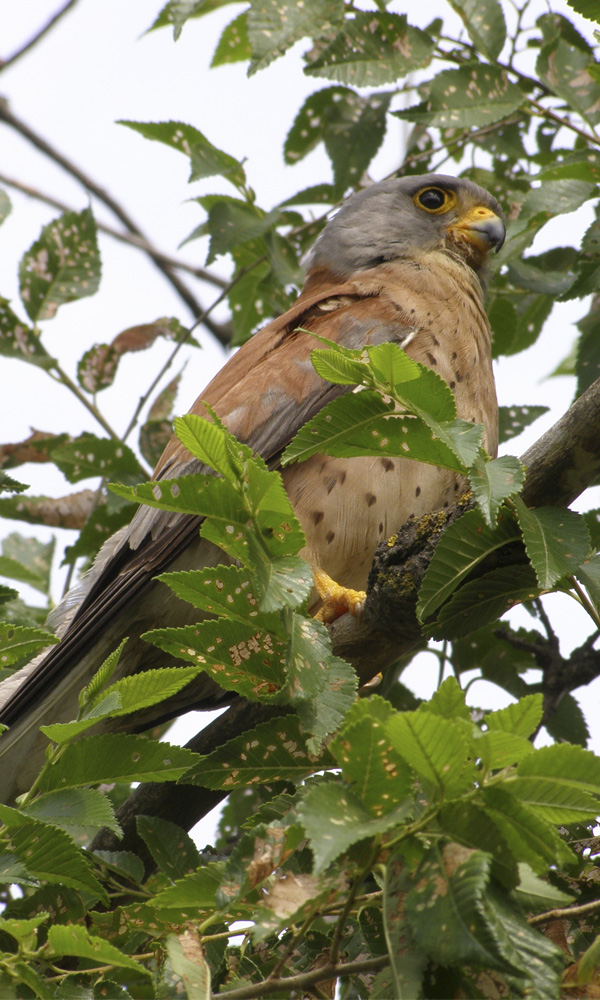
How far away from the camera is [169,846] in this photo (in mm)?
2443

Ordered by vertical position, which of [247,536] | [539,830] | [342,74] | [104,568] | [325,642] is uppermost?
[342,74]

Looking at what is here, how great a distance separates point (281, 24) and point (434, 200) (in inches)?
57.8

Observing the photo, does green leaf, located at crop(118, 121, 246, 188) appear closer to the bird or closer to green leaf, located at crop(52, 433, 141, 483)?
the bird

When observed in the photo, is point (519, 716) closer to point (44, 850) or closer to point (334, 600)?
point (44, 850)

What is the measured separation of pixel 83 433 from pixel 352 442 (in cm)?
220

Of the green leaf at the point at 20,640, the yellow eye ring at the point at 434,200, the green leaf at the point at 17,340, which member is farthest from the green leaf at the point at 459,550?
the yellow eye ring at the point at 434,200

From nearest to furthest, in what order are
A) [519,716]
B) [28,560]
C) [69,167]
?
[519,716]
[28,560]
[69,167]

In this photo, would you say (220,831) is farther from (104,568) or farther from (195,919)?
(195,919)

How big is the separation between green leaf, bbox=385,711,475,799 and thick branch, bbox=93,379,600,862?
2.88ft

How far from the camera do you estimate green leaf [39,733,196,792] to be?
194 centimetres

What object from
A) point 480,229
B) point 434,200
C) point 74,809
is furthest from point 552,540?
point 434,200

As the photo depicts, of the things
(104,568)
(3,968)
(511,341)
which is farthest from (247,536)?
(511,341)

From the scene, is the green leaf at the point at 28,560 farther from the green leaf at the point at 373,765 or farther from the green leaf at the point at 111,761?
the green leaf at the point at 373,765

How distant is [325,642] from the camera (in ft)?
5.85
